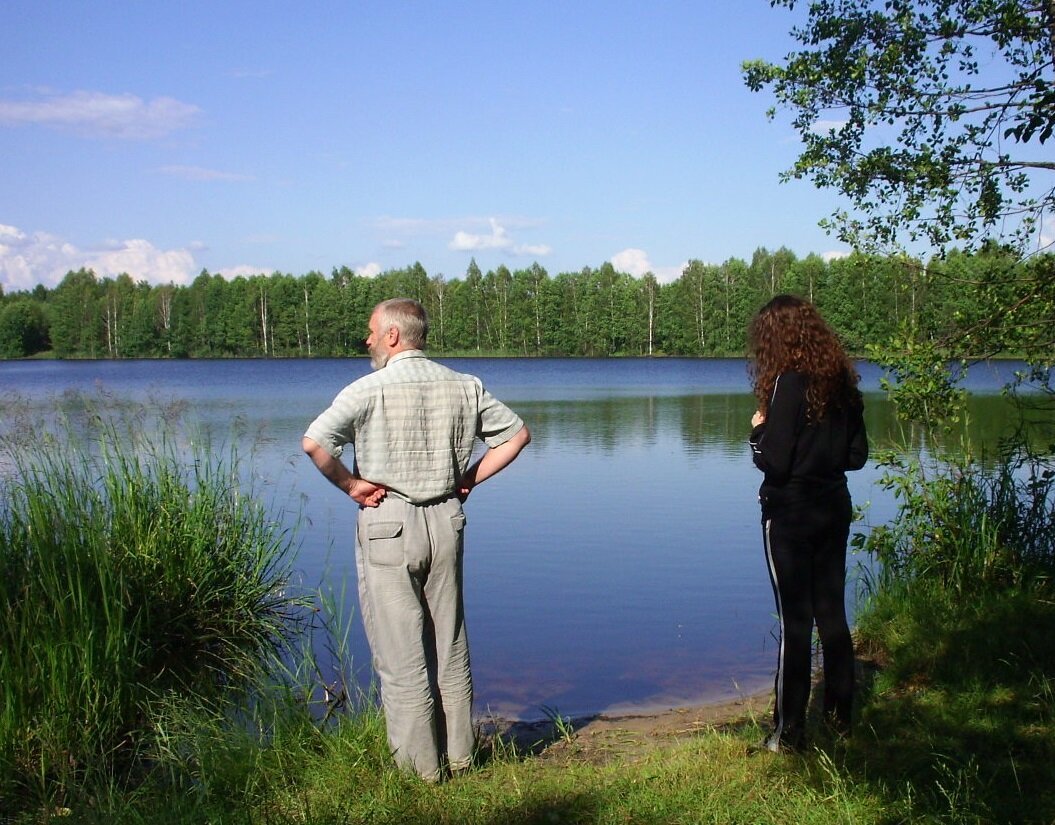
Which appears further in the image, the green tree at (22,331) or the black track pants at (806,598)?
the green tree at (22,331)

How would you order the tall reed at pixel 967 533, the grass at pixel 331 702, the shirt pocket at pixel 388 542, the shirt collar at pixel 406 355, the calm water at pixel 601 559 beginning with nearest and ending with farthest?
the grass at pixel 331 702, the shirt pocket at pixel 388 542, the shirt collar at pixel 406 355, the tall reed at pixel 967 533, the calm water at pixel 601 559

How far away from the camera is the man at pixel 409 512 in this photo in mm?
4098

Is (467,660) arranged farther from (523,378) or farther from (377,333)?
(523,378)

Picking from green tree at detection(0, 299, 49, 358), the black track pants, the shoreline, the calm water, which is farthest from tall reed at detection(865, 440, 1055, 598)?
green tree at detection(0, 299, 49, 358)

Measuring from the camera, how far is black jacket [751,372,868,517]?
4.14m

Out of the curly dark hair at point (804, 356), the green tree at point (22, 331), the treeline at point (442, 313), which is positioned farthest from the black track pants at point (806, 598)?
the green tree at point (22, 331)

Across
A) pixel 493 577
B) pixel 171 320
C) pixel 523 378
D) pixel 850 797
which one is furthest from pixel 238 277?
A: pixel 850 797

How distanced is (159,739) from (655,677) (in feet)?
11.1

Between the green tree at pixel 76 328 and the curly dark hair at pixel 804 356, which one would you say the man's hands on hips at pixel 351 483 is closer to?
the curly dark hair at pixel 804 356

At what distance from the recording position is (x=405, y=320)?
429 centimetres

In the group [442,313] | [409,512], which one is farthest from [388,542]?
[442,313]

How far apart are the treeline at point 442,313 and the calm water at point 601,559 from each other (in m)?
56.8

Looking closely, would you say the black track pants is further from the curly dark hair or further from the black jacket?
the curly dark hair

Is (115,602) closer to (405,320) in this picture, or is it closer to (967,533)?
(405,320)
